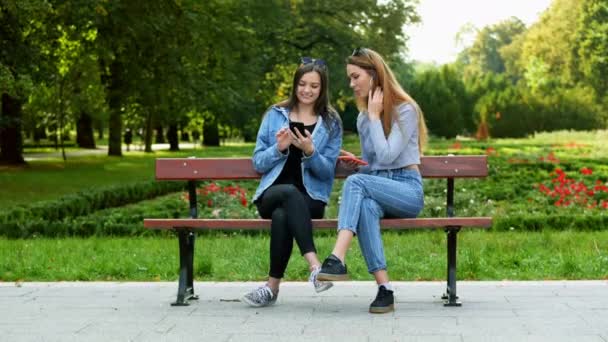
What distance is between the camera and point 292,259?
8523 millimetres

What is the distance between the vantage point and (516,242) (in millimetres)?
9570

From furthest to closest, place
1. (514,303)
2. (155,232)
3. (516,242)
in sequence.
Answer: (155,232) < (516,242) < (514,303)

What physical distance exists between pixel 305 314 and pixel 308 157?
3.19ft

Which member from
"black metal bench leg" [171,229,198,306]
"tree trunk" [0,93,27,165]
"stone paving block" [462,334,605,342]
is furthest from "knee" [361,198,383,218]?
"tree trunk" [0,93,27,165]

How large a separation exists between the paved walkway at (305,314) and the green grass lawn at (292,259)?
53 cm

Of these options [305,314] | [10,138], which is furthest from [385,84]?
[10,138]

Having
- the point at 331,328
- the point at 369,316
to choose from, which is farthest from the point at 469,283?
the point at 331,328

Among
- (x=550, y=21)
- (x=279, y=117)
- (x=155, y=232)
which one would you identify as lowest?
(x=155, y=232)

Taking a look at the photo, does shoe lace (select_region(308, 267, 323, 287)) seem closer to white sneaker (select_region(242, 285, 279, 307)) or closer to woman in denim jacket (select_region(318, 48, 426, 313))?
woman in denim jacket (select_region(318, 48, 426, 313))

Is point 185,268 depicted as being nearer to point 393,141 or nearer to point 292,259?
point 393,141

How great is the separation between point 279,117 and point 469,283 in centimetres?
187

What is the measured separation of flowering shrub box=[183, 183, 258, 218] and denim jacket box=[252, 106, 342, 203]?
277 inches

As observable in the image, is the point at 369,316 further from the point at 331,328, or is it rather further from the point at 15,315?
the point at 15,315

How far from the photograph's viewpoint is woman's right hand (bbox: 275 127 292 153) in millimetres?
6207
